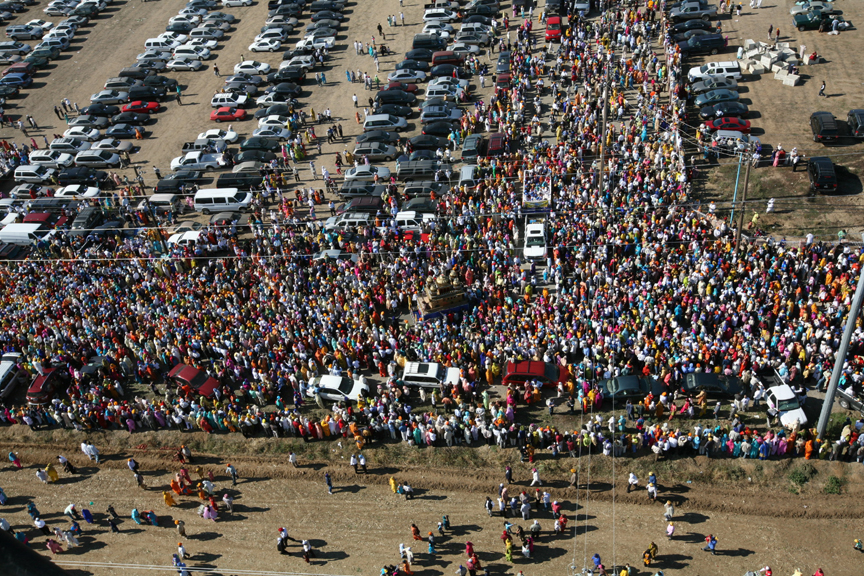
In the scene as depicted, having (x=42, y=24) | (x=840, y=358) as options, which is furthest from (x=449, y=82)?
(x=42, y=24)

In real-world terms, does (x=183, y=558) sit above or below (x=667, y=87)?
below

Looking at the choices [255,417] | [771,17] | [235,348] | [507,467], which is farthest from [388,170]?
[771,17]

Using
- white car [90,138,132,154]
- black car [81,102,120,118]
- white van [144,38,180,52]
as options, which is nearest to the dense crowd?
white car [90,138,132,154]

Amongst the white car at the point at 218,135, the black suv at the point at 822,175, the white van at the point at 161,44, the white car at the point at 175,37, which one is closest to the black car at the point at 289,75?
the white car at the point at 218,135

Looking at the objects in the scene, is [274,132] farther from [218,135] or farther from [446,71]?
[446,71]

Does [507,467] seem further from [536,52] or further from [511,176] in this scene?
[536,52]

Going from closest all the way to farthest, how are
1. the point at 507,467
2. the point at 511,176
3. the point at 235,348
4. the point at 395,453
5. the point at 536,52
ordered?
the point at 507,467 < the point at 395,453 < the point at 235,348 < the point at 511,176 < the point at 536,52

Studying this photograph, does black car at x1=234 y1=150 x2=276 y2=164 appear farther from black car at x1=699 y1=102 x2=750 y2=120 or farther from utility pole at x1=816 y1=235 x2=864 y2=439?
utility pole at x1=816 y1=235 x2=864 y2=439
